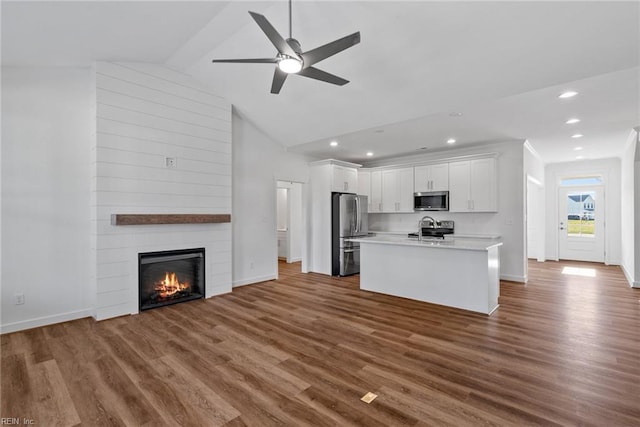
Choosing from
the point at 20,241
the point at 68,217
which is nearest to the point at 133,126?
the point at 68,217

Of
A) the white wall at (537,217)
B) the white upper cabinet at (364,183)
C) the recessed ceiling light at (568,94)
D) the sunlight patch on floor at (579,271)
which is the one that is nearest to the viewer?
the recessed ceiling light at (568,94)

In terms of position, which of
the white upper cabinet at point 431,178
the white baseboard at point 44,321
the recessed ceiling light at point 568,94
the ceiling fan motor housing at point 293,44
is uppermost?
the recessed ceiling light at point 568,94

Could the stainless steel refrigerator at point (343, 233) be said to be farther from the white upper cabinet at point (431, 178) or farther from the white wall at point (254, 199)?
the white upper cabinet at point (431, 178)

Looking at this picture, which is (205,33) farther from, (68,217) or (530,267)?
(530,267)

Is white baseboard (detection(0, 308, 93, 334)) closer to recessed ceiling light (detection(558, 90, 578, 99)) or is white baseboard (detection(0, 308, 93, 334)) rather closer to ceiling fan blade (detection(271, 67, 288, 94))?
ceiling fan blade (detection(271, 67, 288, 94))

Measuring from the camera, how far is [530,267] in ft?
24.2

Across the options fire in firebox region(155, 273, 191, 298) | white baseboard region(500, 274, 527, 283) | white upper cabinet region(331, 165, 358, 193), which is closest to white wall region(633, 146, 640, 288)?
white baseboard region(500, 274, 527, 283)

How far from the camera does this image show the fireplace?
427cm

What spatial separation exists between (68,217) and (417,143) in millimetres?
5817

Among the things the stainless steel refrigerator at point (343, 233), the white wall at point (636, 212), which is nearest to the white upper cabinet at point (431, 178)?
the stainless steel refrigerator at point (343, 233)

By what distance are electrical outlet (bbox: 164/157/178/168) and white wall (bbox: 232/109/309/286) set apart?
1.20m

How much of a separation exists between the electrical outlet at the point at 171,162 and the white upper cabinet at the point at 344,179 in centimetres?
324

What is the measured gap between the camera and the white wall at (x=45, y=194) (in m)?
3.45

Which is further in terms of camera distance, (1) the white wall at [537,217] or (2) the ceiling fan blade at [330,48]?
(1) the white wall at [537,217]
